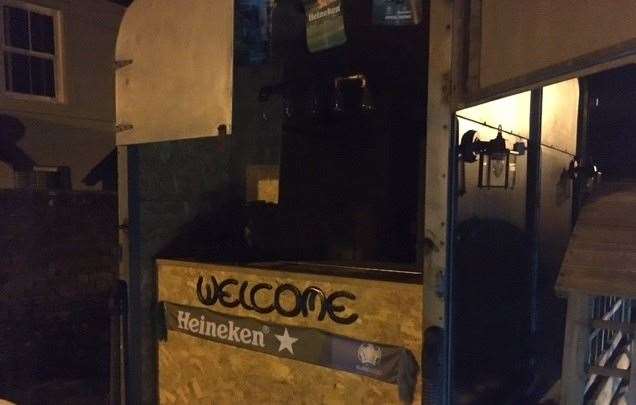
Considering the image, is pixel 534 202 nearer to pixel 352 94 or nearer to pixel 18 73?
pixel 352 94

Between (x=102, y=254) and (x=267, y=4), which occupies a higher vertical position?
(x=267, y=4)

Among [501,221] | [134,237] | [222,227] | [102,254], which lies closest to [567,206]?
[501,221]

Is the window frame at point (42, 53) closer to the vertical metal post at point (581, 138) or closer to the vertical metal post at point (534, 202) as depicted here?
the vertical metal post at point (534, 202)

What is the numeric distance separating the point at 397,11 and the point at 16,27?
24.2 ft

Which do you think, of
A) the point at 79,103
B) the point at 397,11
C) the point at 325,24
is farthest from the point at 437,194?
the point at 79,103

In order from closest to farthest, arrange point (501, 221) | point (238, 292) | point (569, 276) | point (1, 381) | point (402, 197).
→ 1. point (569, 276)
2. point (238, 292)
3. point (501, 221)
4. point (402, 197)
5. point (1, 381)

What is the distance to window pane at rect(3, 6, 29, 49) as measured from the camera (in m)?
7.89

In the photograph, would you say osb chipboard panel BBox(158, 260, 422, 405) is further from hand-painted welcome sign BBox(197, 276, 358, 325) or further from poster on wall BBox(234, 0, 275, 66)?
poster on wall BBox(234, 0, 275, 66)

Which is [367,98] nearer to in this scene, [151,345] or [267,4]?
[267,4]

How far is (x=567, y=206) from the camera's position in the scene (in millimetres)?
5820

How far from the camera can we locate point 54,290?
7301 mm

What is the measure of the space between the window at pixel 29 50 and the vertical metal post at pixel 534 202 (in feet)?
24.7

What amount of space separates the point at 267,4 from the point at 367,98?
115 cm

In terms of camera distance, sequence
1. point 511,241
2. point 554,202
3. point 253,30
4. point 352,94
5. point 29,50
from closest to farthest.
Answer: point 253,30 → point 511,241 → point 352,94 → point 554,202 → point 29,50
